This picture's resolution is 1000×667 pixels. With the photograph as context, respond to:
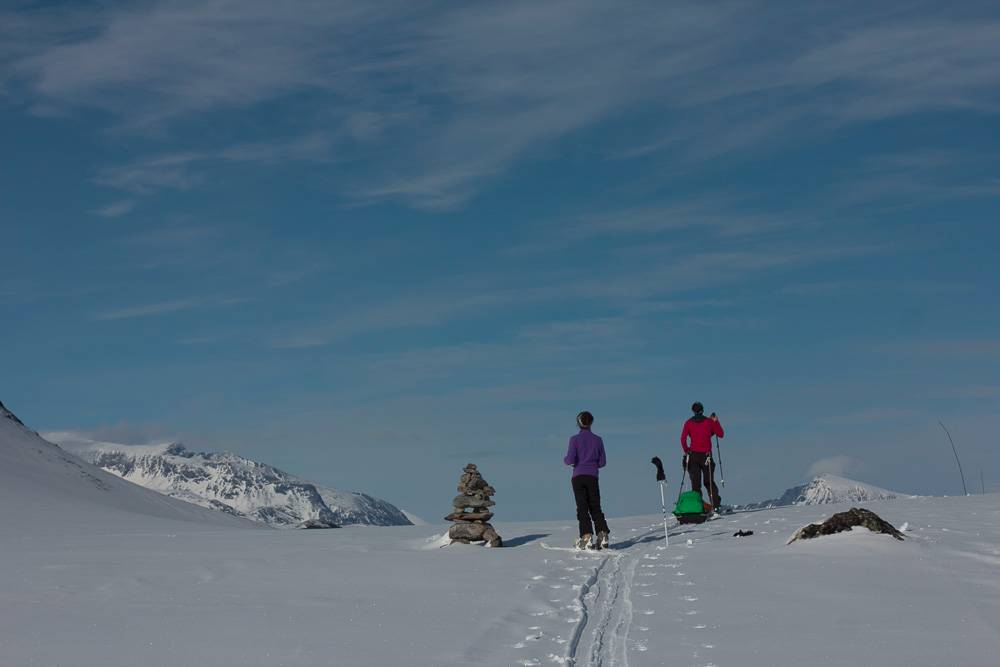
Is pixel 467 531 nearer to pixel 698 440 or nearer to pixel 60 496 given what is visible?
pixel 698 440

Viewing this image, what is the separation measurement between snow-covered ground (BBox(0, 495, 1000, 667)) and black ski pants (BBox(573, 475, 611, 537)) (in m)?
0.76

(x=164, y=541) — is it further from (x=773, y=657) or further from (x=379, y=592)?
(x=773, y=657)

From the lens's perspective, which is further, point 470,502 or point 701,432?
point 701,432

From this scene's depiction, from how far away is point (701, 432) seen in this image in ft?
83.2

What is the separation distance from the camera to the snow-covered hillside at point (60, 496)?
2338cm

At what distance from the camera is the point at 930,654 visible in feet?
32.9

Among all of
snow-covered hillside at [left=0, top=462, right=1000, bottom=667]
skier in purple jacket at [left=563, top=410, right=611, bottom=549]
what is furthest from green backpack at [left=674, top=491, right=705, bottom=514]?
skier in purple jacket at [left=563, top=410, right=611, bottom=549]

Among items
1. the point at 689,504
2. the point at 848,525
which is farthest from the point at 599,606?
the point at 689,504

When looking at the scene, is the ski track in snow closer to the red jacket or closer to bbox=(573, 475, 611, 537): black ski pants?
bbox=(573, 475, 611, 537): black ski pants

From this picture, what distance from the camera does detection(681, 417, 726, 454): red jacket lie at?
25.3 meters

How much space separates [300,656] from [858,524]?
10.5 meters

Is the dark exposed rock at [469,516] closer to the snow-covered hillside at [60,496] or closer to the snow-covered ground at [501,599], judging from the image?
the snow-covered ground at [501,599]

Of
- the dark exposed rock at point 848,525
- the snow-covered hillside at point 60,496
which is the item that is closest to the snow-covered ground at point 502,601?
the dark exposed rock at point 848,525

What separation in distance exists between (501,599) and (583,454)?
6.49 m
